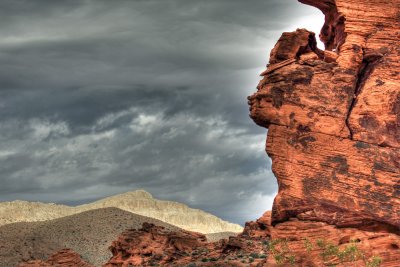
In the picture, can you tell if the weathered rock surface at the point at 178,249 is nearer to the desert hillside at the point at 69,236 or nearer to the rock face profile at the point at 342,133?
the rock face profile at the point at 342,133

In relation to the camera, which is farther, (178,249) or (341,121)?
(178,249)

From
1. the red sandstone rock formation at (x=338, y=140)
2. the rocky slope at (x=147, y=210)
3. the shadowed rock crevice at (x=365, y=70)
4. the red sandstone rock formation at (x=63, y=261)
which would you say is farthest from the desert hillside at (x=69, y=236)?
the shadowed rock crevice at (x=365, y=70)

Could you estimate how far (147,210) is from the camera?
597 ft

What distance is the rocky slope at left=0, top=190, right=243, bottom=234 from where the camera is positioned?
549 ft

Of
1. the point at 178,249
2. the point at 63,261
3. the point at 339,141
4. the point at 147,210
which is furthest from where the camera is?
the point at 147,210

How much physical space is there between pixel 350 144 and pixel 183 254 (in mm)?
30388

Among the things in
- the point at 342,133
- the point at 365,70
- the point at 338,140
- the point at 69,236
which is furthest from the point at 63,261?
the point at 365,70

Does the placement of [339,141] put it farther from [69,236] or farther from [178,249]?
[69,236]

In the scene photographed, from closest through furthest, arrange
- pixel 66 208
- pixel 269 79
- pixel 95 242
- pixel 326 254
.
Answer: pixel 326 254, pixel 269 79, pixel 95 242, pixel 66 208

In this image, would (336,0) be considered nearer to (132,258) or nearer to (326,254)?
(326,254)

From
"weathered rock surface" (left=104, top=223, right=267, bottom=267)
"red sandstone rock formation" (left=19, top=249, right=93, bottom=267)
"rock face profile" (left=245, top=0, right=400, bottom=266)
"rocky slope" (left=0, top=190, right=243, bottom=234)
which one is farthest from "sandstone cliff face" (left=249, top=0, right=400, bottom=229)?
"rocky slope" (left=0, top=190, right=243, bottom=234)

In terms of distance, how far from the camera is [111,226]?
13138 centimetres

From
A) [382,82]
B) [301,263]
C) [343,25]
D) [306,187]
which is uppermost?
[343,25]

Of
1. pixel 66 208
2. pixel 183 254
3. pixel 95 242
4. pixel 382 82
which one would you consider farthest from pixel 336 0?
pixel 66 208
